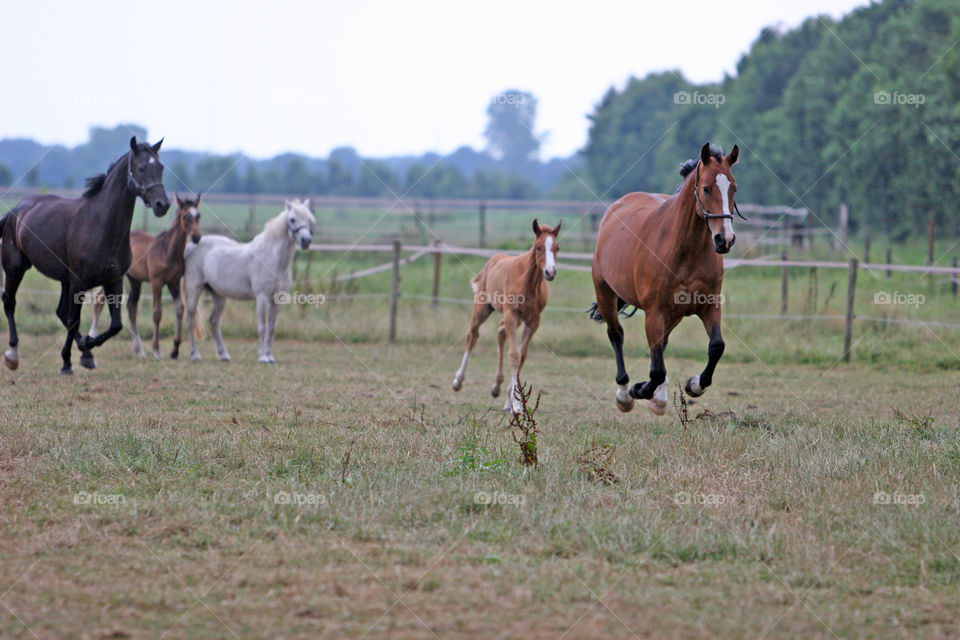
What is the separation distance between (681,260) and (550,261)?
5.82ft

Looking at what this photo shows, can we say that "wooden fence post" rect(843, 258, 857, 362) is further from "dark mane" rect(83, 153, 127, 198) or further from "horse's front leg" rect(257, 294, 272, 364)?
"dark mane" rect(83, 153, 127, 198)

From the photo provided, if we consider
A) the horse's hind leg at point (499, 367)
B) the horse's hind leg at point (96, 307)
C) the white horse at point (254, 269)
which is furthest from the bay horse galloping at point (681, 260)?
the horse's hind leg at point (96, 307)

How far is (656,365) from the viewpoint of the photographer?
7215mm

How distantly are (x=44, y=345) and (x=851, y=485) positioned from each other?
1110 centimetres

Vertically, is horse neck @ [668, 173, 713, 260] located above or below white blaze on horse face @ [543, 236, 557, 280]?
above

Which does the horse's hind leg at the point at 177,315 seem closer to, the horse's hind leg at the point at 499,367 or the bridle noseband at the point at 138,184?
the bridle noseband at the point at 138,184

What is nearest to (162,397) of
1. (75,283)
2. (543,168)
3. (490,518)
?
(75,283)

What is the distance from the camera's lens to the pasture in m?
3.44

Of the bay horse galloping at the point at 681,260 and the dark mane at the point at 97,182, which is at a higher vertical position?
the dark mane at the point at 97,182

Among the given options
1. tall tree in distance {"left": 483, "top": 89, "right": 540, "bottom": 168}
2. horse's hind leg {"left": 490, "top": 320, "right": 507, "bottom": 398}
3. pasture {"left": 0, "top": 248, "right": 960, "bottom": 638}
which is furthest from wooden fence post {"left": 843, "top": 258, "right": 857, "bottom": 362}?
tall tree in distance {"left": 483, "top": 89, "right": 540, "bottom": 168}

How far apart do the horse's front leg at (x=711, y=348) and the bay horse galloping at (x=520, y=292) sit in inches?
66.9

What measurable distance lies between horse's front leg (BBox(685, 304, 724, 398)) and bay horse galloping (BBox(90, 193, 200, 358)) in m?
7.60

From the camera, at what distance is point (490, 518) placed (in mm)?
4625

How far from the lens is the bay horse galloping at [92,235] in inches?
368
